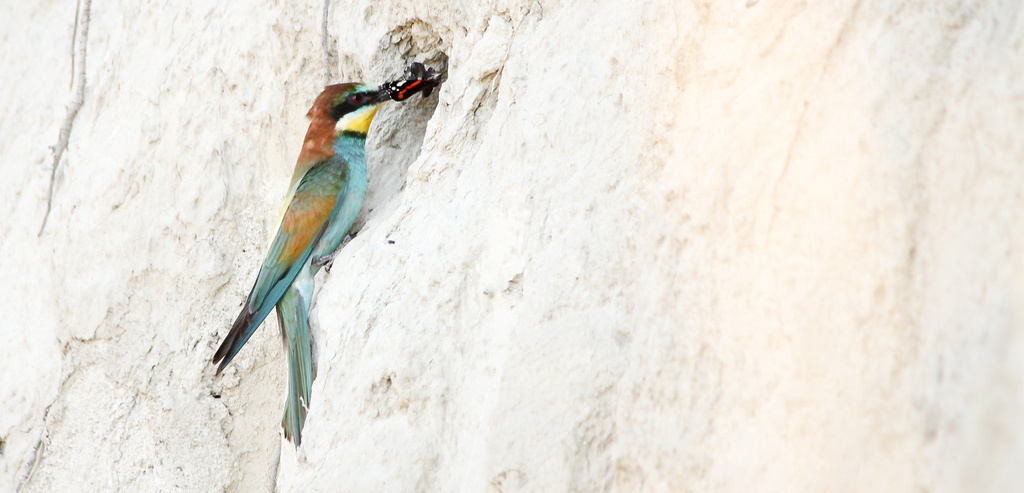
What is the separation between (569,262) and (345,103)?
111 cm

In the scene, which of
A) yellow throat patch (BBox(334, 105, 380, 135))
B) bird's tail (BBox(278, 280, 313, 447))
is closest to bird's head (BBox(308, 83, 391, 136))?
yellow throat patch (BBox(334, 105, 380, 135))

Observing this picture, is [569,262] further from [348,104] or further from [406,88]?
[348,104]

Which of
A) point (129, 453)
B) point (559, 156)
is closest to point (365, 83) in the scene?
point (559, 156)

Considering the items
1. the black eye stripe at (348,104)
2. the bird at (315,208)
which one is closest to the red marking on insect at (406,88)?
the bird at (315,208)

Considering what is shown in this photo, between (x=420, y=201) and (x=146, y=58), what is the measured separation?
125 cm

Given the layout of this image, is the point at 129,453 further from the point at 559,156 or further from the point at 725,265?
the point at 725,265

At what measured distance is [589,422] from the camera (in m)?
1.23

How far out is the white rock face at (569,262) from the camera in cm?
93

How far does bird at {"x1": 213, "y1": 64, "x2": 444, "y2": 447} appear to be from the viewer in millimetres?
2094

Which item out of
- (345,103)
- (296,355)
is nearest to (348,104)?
(345,103)

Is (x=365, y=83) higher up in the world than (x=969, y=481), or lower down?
higher up

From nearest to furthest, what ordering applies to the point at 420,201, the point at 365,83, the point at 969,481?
the point at 969,481
the point at 420,201
the point at 365,83

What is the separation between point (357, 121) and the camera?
2285 mm

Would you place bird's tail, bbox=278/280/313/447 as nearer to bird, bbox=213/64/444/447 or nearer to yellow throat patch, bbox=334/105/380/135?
bird, bbox=213/64/444/447
